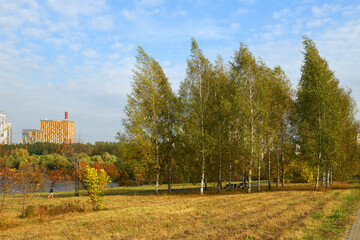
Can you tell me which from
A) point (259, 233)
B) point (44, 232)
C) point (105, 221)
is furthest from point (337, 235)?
point (44, 232)

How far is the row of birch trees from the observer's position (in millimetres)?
32375

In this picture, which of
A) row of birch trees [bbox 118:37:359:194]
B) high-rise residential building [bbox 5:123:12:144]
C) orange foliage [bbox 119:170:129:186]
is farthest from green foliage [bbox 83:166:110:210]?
orange foliage [bbox 119:170:129:186]

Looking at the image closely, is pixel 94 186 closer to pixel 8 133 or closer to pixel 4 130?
pixel 8 133

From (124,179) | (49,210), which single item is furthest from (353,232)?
(124,179)

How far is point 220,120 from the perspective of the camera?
1344 inches

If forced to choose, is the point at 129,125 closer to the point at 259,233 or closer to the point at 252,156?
the point at 252,156

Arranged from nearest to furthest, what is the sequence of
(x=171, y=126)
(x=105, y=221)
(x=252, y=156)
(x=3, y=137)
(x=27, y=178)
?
(x=3, y=137), (x=105, y=221), (x=27, y=178), (x=252, y=156), (x=171, y=126)

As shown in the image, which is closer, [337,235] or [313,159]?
[337,235]

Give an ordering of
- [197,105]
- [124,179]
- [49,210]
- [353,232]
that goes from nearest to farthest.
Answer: [353,232] < [49,210] < [197,105] < [124,179]

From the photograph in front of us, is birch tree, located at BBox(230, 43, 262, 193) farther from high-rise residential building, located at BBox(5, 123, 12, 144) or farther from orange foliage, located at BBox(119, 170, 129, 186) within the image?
orange foliage, located at BBox(119, 170, 129, 186)

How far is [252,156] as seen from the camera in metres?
A: 32.0

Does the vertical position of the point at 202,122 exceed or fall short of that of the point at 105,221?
it exceeds it

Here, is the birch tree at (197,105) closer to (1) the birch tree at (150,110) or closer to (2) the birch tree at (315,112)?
(1) the birch tree at (150,110)

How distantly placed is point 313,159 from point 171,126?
1725 cm
